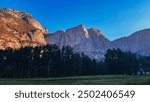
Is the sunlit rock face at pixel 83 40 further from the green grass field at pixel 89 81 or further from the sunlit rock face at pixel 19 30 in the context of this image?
the green grass field at pixel 89 81

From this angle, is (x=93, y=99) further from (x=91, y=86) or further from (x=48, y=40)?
(x=48, y=40)

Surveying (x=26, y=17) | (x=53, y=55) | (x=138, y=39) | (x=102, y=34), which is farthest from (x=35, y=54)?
(x=138, y=39)

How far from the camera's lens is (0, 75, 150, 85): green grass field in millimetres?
6312

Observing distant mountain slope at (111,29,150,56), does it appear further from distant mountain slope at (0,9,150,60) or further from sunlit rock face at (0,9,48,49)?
sunlit rock face at (0,9,48,49)

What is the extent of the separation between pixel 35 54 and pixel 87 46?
0.89 meters

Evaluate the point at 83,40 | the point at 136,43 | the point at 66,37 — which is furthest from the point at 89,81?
the point at 136,43

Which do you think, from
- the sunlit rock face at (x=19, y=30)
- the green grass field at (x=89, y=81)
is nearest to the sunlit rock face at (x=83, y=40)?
the sunlit rock face at (x=19, y=30)

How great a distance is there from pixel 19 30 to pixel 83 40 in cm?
97

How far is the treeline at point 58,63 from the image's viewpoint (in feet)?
22.8

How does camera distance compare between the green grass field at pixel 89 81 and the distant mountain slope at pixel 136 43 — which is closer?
the green grass field at pixel 89 81

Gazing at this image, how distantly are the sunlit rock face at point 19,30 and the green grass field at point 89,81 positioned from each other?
632 mm

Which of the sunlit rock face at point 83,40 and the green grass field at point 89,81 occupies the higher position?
the sunlit rock face at point 83,40

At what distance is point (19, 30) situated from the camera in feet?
22.9

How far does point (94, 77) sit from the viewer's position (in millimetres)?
6805
